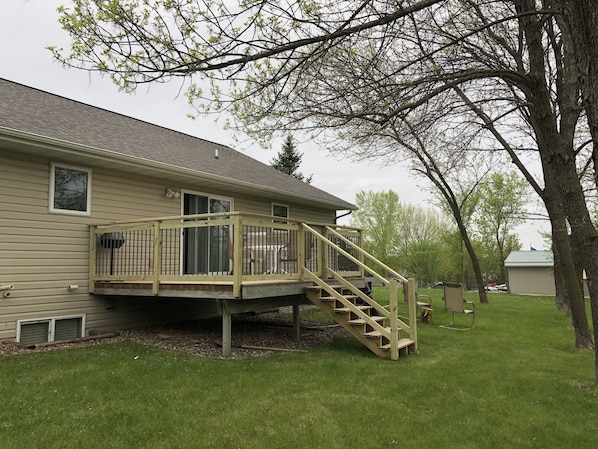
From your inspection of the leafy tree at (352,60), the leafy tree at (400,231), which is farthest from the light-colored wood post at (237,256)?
the leafy tree at (400,231)

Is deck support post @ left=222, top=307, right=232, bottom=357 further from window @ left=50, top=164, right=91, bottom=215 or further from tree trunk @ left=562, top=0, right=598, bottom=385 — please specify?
tree trunk @ left=562, top=0, right=598, bottom=385

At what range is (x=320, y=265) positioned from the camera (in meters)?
7.97

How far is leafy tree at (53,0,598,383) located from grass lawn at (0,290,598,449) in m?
1.58

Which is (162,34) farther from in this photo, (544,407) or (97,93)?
(544,407)

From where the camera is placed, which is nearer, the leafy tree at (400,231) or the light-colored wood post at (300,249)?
the light-colored wood post at (300,249)

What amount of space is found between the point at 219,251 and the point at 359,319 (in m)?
2.52

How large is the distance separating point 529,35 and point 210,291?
622cm

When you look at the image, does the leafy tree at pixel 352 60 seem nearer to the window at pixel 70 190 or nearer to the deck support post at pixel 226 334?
the deck support post at pixel 226 334

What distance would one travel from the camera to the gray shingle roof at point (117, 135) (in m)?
7.42

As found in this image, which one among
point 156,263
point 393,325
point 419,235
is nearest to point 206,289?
point 156,263

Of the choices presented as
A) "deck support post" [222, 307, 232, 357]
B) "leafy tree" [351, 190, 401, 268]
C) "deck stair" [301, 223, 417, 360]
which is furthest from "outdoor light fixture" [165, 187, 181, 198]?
"leafy tree" [351, 190, 401, 268]

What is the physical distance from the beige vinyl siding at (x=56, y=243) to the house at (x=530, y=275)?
31.8 metres

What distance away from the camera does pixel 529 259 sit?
3434 cm

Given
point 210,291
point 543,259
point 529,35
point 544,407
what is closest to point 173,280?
point 210,291
